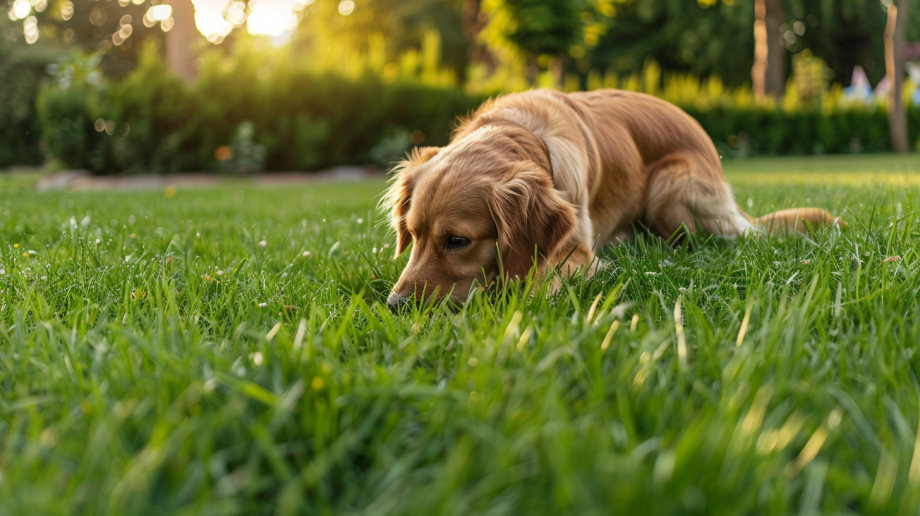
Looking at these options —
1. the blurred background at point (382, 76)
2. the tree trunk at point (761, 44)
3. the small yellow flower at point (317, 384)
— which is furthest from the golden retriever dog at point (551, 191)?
the tree trunk at point (761, 44)

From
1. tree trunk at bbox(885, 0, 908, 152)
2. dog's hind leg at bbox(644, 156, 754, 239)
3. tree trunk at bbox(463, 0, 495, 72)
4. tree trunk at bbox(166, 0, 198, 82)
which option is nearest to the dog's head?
dog's hind leg at bbox(644, 156, 754, 239)

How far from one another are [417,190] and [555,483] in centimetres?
190

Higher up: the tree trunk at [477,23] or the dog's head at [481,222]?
the tree trunk at [477,23]

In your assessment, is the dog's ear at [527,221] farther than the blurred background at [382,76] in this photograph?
No

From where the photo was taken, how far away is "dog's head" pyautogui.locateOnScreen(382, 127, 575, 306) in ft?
8.16

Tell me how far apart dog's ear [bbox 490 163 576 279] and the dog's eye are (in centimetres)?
14

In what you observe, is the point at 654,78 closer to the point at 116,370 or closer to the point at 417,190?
the point at 417,190

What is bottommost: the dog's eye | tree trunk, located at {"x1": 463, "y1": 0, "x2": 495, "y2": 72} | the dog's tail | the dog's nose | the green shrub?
the dog's nose

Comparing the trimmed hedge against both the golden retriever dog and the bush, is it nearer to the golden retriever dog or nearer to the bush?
the golden retriever dog

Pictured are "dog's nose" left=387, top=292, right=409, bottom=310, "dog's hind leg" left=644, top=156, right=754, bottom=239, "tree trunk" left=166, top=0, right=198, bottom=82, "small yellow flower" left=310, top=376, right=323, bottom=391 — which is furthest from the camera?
"tree trunk" left=166, top=0, right=198, bottom=82

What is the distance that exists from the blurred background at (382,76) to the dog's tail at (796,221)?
8.74 m

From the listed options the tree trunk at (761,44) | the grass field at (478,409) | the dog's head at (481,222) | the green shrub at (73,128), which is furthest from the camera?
the tree trunk at (761,44)

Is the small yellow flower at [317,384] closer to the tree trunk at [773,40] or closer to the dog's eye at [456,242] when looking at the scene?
the dog's eye at [456,242]

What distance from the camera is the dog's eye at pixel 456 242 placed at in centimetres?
253
